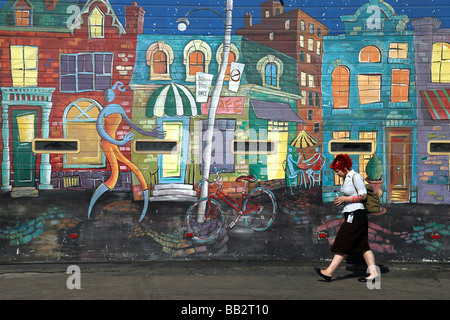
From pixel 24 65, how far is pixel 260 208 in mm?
3968

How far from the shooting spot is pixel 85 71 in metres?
7.79

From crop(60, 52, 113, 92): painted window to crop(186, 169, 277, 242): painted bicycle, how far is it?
6.84 feet

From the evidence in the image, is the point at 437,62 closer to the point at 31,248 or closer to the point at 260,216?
the point at 260,216

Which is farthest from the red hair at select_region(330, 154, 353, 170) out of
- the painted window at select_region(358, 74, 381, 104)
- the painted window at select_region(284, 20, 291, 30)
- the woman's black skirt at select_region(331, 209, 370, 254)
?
the painted window at select_region(284, 20, 291, 30)

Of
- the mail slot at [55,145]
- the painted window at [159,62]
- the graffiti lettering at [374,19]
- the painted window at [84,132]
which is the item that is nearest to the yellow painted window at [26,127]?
the mail slot at [55,145]

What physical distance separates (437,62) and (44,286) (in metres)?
→ 6.15

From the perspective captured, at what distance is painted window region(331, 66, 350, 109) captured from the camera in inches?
312

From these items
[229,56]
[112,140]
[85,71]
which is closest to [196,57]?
[229,56]

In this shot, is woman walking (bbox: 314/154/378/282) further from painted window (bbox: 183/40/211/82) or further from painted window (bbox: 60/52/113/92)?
painted window (bbox: 60/52/113/92)

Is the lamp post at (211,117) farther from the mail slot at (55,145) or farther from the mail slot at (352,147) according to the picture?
the mail slot at (55,145)

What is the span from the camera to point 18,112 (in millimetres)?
7723

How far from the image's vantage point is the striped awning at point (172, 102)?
784cm

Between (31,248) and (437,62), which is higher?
(437,62)

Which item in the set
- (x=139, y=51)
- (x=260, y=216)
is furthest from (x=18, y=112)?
(x=260, y=216)
